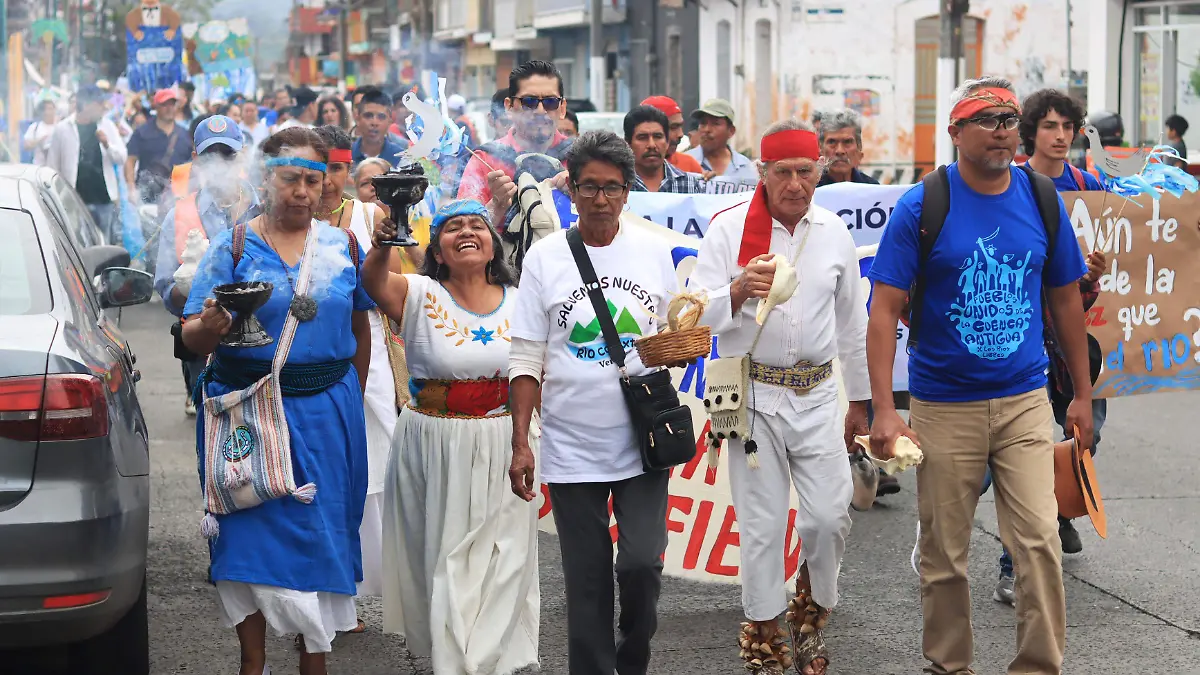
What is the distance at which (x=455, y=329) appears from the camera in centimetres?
527

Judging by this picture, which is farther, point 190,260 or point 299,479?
point 190,260

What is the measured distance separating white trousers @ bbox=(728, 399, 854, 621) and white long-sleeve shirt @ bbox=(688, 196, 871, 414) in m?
0.09

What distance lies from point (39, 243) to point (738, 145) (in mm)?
28201

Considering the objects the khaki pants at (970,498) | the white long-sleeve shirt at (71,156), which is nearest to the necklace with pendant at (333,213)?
the khaki pants at (970,498)

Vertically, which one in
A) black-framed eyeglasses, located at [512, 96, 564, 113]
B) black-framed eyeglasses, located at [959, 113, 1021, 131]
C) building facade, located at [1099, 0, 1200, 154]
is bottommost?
black-framed eyeglasses, located at [959, 113, 1021, 131]

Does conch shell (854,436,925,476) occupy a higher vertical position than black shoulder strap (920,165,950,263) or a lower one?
lower

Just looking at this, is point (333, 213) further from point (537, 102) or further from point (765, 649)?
point (765, 649)

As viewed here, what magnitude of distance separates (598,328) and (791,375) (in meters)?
0.83

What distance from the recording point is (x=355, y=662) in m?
5.87

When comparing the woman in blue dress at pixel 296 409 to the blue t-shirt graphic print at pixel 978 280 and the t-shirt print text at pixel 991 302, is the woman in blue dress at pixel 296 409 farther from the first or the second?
the t-shirt print text at pixel 991 302

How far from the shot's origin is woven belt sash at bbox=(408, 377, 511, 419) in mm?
5297

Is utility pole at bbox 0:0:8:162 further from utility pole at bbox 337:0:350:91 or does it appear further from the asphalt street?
utility pole at bbox 337:0:350:91

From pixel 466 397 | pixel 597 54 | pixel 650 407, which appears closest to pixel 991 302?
pixel 650 407

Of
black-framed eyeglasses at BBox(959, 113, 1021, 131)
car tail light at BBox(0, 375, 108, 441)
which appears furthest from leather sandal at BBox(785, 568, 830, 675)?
car tail light at BBox(0, 375, 108, 441)
